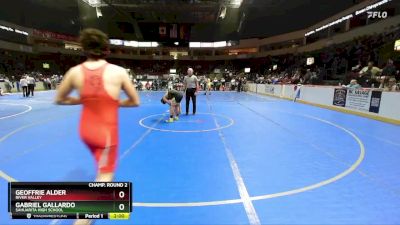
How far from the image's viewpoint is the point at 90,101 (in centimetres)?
222

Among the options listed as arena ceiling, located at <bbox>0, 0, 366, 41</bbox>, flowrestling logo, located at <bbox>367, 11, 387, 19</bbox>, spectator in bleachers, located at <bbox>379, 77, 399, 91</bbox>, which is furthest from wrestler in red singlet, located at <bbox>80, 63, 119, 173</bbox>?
flowrestling logo, located at <bbox>367, 11, 387, 19</bbox>

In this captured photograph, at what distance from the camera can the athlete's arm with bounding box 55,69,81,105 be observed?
2.20 meters

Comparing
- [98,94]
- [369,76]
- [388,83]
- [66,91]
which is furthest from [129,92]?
[369,76]

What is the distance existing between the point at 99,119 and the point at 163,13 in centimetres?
3448

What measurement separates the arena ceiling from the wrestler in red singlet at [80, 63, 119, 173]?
2809 cm

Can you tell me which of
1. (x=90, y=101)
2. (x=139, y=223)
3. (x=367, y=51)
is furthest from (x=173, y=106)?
(x=367, y=51)

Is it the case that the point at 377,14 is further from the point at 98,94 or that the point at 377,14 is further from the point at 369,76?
the point at 98,94

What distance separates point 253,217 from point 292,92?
59.6 feet

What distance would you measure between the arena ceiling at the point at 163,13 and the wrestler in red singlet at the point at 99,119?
28.1 m

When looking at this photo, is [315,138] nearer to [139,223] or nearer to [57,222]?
[139,223]

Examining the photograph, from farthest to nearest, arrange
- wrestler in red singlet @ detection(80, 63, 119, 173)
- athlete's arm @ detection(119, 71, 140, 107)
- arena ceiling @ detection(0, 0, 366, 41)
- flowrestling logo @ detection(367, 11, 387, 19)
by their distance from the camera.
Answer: arena ceiling @ detection(0, 0, 366, 41) < flowrestling logo @ detection(367, 11, 387, 19) < athlete's arm @ detection(119, 71, 140, 107) < wrestler in red singlet @ detection(80, 63, 119, 173)

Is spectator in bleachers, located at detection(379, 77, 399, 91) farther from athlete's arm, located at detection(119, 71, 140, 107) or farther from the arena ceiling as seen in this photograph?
the arena ceiling
